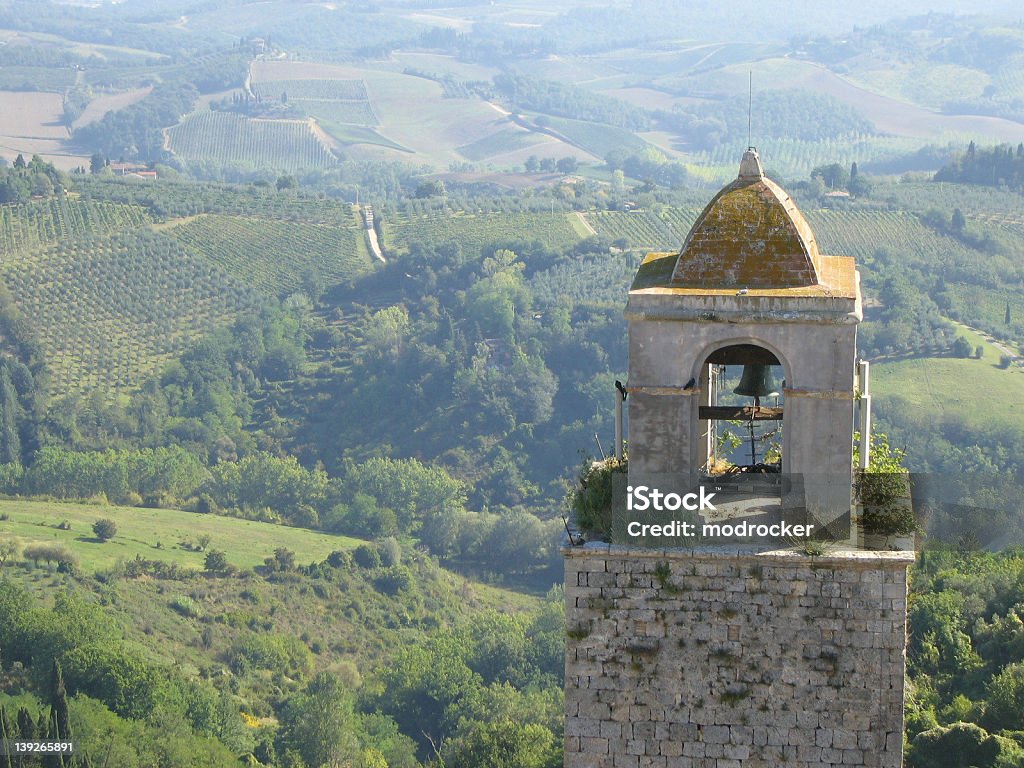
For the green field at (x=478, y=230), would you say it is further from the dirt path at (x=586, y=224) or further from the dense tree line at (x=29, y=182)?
the dense tree line at (x=29, y=182)

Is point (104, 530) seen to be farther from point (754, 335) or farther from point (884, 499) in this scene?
point (754, 335)

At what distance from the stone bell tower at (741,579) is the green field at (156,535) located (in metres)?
78.1

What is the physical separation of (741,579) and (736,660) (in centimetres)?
58

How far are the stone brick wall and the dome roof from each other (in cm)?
198

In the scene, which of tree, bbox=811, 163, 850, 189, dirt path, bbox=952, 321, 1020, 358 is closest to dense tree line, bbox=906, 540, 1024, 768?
dirt path, bbox=952, 321, 1020, 358

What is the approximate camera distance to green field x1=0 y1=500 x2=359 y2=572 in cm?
9569

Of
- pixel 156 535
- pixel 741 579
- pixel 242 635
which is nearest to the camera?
pixel 741 579

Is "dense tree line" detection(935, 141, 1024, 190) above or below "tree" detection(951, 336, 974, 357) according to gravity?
above

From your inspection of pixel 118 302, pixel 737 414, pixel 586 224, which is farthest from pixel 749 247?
pixel 586 224

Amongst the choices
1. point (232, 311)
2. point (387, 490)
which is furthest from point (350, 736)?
point (232, 311)

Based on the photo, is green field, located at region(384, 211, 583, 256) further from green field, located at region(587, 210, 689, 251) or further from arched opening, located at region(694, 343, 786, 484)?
arched opening, located at region(694, 343, 786, 484)

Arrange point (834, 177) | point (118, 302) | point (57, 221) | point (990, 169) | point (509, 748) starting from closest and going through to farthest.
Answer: point (509, 748) → point (118, 302) → point (57, 221) → point (834, 177) → point (990, 169)

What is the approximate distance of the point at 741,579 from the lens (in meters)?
14.2

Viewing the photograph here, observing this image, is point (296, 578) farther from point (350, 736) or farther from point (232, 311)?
point (232, 311)
